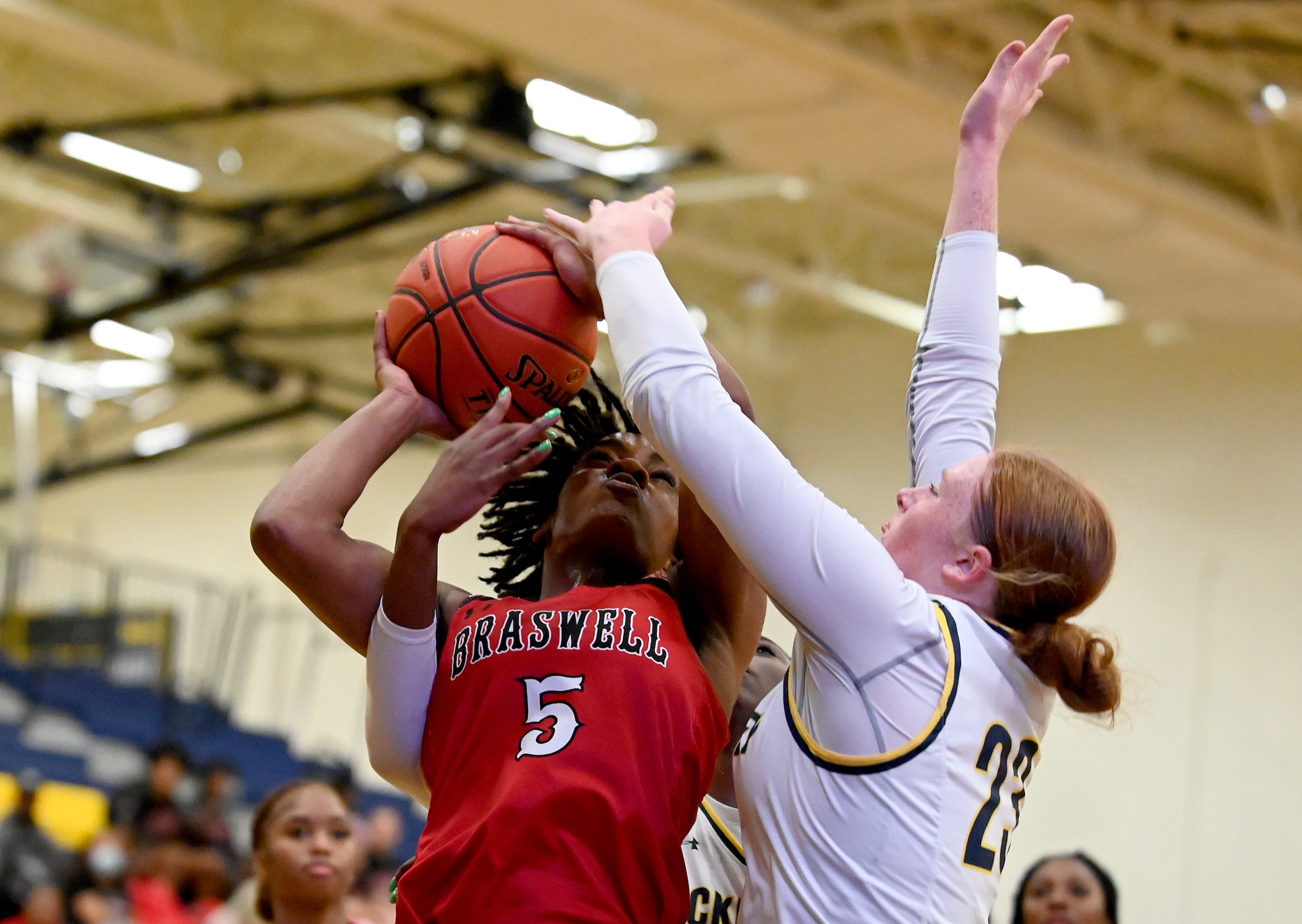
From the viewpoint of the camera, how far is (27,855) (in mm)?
8188

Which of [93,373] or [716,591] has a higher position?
[93,373]

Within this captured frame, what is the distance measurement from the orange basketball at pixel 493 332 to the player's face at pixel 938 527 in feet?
1.95

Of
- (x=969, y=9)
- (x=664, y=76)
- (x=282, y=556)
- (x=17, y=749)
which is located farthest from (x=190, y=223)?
(x=282, y=556)

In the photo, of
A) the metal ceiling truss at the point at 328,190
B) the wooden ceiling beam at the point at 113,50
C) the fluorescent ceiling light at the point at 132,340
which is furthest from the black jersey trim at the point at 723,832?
the fluorescent ceiling light at the point at 132,340

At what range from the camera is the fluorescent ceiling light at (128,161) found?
1095cm

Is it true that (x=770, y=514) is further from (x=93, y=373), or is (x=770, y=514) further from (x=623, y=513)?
(x=93, y=373)

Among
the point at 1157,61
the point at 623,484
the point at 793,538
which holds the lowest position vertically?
the point at 793,538

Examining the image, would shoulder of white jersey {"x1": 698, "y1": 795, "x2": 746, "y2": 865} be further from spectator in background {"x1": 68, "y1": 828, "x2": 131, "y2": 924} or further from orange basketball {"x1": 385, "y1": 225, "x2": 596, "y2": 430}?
spectator in background {"x1": 68, "y1": 828, "x2": 131, "y2": 924}

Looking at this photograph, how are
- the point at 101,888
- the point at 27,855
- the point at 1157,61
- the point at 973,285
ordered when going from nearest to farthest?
the point at 973,285, the point at 101,888, the point at 27,855, the point at 1157,61

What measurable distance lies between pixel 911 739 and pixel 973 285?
88 cm

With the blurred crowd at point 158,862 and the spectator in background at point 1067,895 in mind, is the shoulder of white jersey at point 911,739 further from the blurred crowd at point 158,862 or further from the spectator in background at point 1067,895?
the blurred crowd at point 158,862

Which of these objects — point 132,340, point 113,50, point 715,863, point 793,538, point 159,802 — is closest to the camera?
point 793,538

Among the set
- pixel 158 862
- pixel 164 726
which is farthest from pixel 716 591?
pixel 164 726

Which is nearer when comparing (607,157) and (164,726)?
(607,157)
